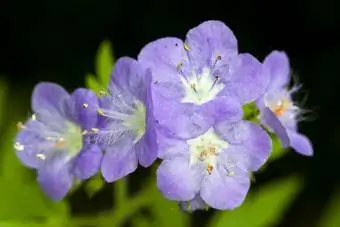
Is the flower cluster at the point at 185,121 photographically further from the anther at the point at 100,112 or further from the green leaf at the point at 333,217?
the green leaf at the point at 333,217

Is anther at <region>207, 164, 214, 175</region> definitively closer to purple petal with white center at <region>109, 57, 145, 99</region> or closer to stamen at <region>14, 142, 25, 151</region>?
purple petal with white center at <region>109, 57, 145, 99</region>

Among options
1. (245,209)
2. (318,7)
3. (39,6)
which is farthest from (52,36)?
(245,209)

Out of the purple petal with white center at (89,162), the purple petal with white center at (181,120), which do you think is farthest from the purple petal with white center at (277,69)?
the purple petal with white center at (89,162)

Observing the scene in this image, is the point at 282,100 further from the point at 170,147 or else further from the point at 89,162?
the point at 89,162

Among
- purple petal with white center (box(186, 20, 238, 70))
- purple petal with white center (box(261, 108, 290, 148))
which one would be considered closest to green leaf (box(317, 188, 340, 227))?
purple petal with white center (box(261, 108, 290, 148))

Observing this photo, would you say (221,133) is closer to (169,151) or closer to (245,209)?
(169,151)

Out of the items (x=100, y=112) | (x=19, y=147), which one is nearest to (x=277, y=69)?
(x=100, y=112)

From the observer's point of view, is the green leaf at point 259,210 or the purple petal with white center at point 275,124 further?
the green leaf at point 259,210
